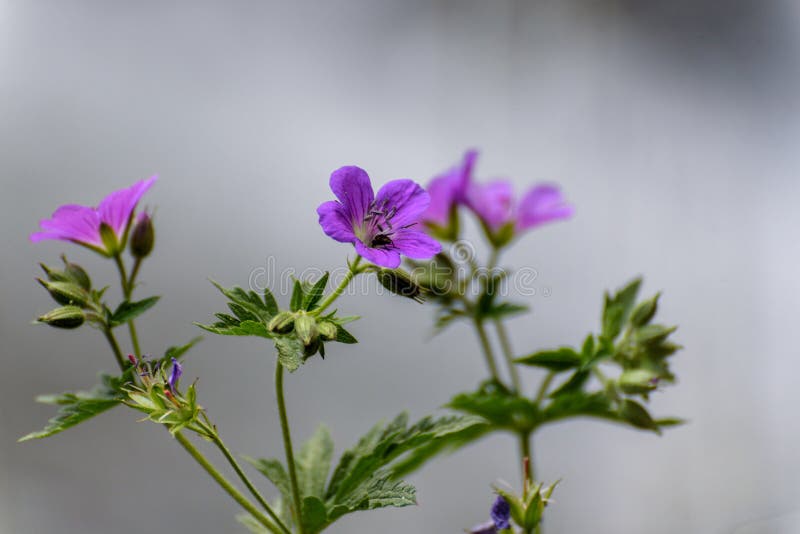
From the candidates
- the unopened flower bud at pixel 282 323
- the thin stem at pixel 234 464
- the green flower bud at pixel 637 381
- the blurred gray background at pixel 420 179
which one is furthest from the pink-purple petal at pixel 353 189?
the blurred gray background at pixel 420 179

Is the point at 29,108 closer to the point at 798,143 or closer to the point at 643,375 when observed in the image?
the point at 643,375

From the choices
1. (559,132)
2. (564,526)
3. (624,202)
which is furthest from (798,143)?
(564,526)

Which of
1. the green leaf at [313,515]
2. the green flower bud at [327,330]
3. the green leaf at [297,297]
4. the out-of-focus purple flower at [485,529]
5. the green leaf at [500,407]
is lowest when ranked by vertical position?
the out-of-focus purple flower at [485,529]

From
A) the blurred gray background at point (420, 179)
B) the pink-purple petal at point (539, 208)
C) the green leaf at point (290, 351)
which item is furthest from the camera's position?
the blurred gray background at point (420, 179)

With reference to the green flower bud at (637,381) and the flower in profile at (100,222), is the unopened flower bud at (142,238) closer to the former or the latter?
the flower in profile at (100,222)

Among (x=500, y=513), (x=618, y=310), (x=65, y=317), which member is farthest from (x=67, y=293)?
(x=618, y=310)

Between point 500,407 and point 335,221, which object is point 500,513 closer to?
point 500,407
